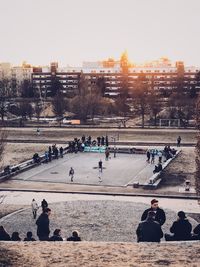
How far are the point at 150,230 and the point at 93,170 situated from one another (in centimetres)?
2354

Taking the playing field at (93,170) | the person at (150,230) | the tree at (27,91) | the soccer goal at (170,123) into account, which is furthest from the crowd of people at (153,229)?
the tree at (27,91)

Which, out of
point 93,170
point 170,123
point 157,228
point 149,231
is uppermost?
point 170,123

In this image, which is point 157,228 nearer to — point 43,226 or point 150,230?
point 150,230

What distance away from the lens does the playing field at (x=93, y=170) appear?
3309 cm

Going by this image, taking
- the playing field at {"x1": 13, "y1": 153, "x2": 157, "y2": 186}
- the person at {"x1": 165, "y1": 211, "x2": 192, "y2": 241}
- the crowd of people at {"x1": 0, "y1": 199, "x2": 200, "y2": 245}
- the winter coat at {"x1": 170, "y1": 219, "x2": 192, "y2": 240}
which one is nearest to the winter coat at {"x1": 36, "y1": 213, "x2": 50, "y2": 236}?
the crowd of people at {"x1": 0, "y1": 199, "x2": 200, "y2": 245}

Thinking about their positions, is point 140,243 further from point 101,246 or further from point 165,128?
point 165,128

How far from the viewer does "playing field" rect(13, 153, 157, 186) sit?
33094 mm

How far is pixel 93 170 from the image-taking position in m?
37.0

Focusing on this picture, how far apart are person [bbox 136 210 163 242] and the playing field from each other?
17887 millimetres

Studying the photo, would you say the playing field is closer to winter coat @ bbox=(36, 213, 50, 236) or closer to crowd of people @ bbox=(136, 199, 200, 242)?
winter coat @ bbox=(36, 213, 50, 236)

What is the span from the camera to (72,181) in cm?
3262

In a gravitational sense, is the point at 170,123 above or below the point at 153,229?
above

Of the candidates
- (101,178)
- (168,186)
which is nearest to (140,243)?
(168,186)

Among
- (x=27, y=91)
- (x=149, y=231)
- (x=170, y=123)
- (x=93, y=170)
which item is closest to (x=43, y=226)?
(x=149, y=231)
